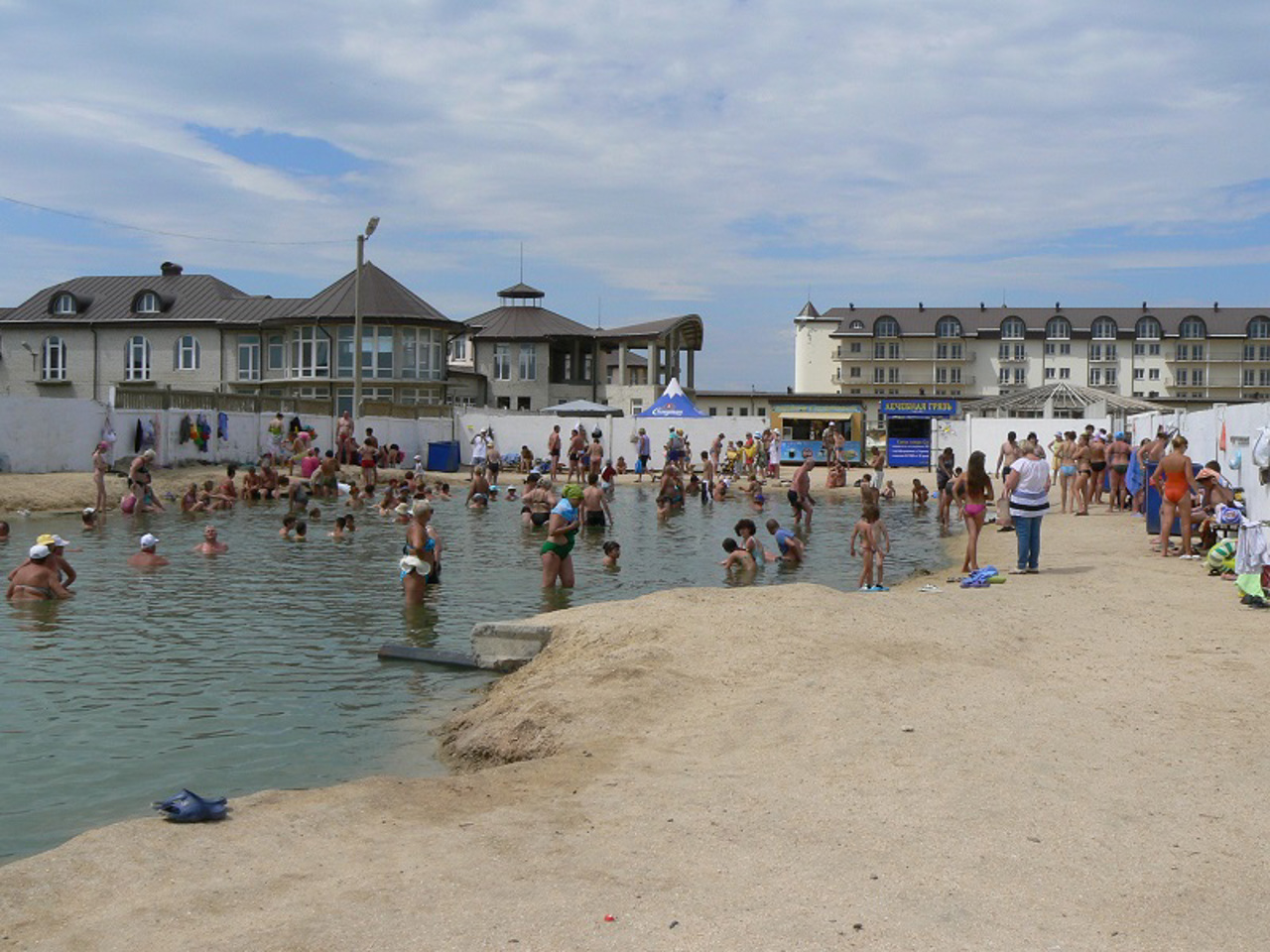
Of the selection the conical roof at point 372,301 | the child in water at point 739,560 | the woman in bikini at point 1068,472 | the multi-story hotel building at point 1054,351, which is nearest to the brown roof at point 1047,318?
the multi-story hotel building at point 1054,351

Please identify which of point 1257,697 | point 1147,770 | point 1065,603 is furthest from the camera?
point 1065,603

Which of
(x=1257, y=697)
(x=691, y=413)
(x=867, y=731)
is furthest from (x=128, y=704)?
(x=691, y=413)

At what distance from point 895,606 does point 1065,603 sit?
1.99m

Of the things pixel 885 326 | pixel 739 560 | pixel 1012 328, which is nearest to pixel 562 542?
pixel 739 560

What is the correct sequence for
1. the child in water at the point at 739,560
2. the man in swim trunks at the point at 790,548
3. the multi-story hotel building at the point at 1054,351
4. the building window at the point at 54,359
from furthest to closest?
the multi-story hotel building at the point at 1054,351 < the building window at the point at 54,359 < the man in swim trunks at the point at 790,548 < the child in water at the point at 739,560

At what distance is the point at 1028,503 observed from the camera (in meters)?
14.3

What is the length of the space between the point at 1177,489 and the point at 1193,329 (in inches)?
3433

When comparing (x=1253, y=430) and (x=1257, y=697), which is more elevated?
(x=1253, y=430)

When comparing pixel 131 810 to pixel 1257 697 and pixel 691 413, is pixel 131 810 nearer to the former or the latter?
pixel 1257 697

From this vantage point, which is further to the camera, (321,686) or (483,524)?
(483,524)

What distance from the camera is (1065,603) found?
11750mm

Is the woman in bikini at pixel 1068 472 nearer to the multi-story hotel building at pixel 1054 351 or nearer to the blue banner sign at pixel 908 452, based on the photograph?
the blue banner sign at pixel 908 452

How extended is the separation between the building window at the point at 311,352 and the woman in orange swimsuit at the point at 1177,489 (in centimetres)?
4159

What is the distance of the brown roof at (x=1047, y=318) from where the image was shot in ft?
307
